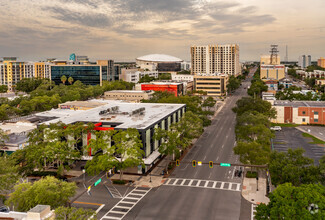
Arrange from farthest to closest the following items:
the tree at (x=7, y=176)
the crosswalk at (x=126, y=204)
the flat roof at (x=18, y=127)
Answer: the flat roof at (x=18, y=127), the crosswalk at (x=126, y=204), the tree at (x=7, y=176)

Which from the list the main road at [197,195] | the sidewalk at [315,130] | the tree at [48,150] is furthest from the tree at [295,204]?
the sidewalk at [315,130]

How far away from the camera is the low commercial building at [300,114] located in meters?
109

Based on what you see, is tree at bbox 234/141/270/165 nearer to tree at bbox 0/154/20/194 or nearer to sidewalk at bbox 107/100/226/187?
sidewalk at bbox 107/100/226/187

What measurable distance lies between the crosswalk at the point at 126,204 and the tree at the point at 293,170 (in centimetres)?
2130

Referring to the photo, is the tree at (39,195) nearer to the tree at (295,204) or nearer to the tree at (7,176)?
the tree at (7,176)

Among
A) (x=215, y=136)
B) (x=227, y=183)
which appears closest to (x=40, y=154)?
(x=227, y=183)

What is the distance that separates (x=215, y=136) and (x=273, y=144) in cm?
1783

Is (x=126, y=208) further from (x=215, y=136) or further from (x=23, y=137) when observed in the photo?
(x=215, y=136)

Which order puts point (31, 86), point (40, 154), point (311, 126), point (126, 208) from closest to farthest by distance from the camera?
1. point (126, 208)
2. point (40, 154)
3. point (311, 126)
4. point (31, 86)

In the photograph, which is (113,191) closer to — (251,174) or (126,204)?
(126,204)

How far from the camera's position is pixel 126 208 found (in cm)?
4578

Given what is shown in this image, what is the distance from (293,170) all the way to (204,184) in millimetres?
16817

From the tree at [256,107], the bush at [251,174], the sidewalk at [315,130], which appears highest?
the tree at [256,107]

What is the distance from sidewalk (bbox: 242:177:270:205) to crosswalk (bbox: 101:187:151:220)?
16.7 metres
